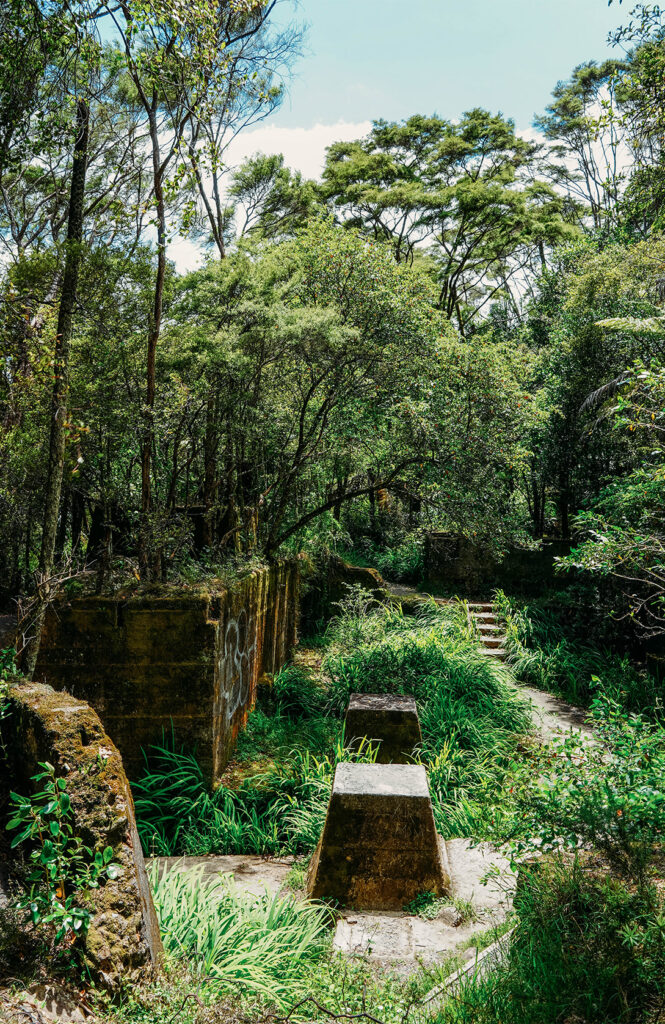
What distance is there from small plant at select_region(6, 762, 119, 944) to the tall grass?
22.7 inches

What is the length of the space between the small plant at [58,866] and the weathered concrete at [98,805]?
0.06 m

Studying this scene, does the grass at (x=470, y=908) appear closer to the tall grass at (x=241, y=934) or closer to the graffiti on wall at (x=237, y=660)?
the tall grass at (x=241, y=934)

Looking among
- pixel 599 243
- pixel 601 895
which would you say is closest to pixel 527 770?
pixel 601 895

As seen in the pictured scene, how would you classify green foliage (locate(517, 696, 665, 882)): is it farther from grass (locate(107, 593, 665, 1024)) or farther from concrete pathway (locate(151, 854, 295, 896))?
concrete pathway (locate(151, 854, 295, 896))

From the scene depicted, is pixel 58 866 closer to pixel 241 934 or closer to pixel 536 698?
pixel 241 934

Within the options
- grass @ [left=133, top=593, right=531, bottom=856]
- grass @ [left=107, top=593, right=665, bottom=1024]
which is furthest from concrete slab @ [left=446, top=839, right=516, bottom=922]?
grass @ [left=133, top=593, right=531, bottom=856]

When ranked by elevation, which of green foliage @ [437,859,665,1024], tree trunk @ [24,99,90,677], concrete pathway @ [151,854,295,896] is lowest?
concrete pathway @ [151,854,295,896]

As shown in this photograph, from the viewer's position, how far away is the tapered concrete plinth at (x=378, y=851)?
4188mm

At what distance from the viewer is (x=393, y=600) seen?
A: 1209 centimetres

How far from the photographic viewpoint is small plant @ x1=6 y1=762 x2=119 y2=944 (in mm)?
2275

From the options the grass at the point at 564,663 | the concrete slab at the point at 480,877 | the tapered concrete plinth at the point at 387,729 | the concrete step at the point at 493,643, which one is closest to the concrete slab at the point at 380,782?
the concrete slab at the point at 480,877

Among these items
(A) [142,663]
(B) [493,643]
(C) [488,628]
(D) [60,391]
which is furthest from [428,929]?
(C) [488,628]

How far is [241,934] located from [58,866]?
1253 millimetres

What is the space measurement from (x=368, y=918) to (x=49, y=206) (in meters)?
12.5
